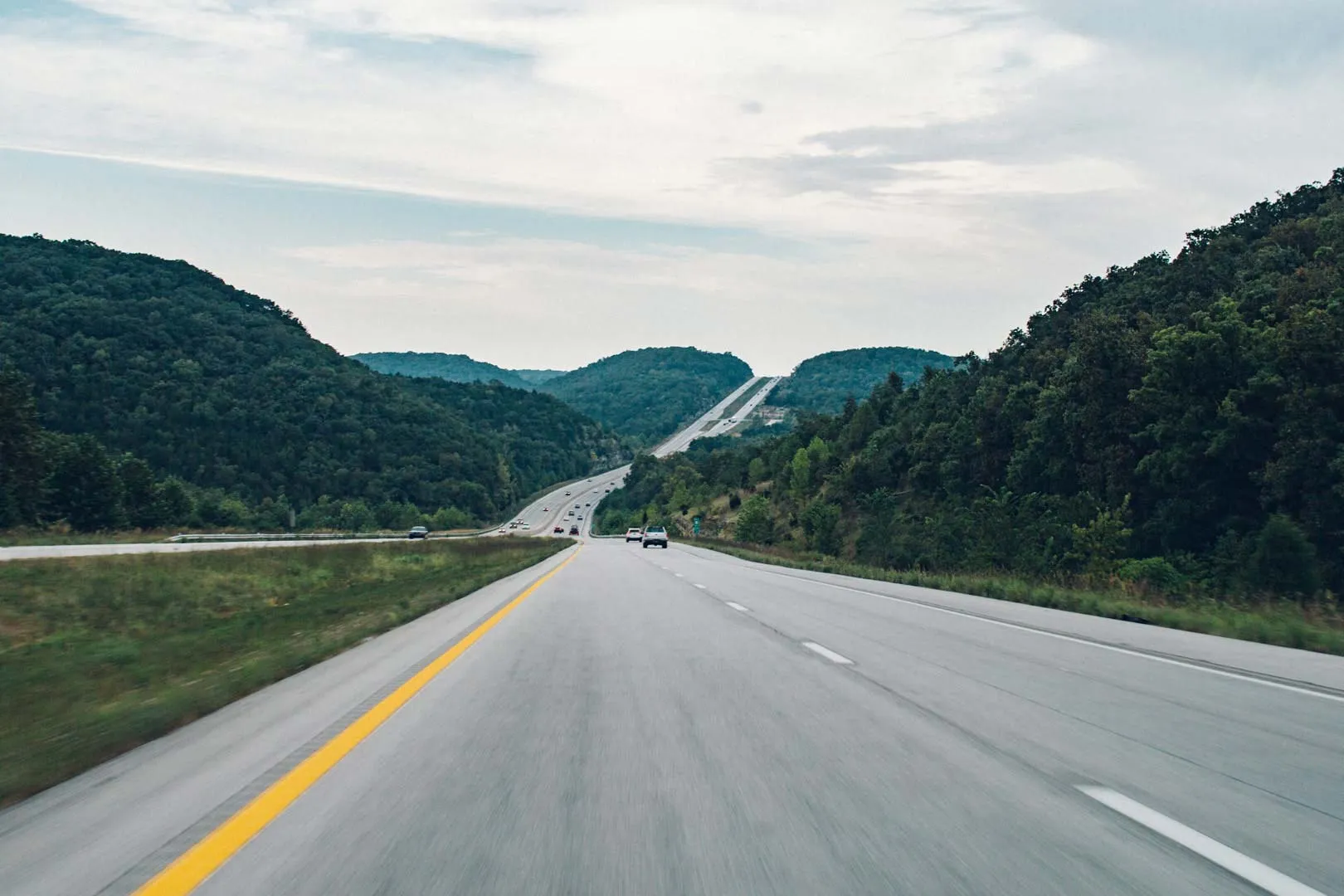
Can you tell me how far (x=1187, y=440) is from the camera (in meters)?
54.2

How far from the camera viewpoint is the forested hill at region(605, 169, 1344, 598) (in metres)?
46.2

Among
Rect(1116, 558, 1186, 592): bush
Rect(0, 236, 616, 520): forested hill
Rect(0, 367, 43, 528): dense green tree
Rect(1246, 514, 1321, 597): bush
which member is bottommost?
Rect(1116, 558, 1186, 592): bush

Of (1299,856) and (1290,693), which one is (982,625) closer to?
(1290,693)

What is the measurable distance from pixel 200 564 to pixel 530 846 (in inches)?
1326

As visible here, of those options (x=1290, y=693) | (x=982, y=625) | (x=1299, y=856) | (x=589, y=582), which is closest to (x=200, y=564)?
(x=589, y=582)

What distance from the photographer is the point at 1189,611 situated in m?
17.0

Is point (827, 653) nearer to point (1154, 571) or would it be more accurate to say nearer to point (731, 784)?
point (731, 784)

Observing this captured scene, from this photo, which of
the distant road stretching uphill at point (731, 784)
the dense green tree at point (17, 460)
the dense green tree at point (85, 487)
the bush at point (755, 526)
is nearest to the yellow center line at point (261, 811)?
the distant road stretching uphill at point (731, 784)

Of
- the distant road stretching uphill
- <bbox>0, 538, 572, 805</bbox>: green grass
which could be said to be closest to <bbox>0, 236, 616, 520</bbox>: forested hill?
<bbox>0, 538, 572, 805</bbox>: green grass

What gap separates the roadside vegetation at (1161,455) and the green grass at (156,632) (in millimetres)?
11911

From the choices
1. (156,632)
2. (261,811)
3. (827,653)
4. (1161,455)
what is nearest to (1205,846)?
(261,811)

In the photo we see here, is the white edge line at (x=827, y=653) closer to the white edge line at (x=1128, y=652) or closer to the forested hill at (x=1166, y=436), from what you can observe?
the white edge line at (x=1128, y=652)

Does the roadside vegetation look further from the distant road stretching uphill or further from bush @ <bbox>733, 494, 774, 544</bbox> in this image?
bush @ <bbox>733, 494, 774, 544</bbox>

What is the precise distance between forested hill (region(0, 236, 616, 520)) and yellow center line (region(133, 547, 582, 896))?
12544 cm
